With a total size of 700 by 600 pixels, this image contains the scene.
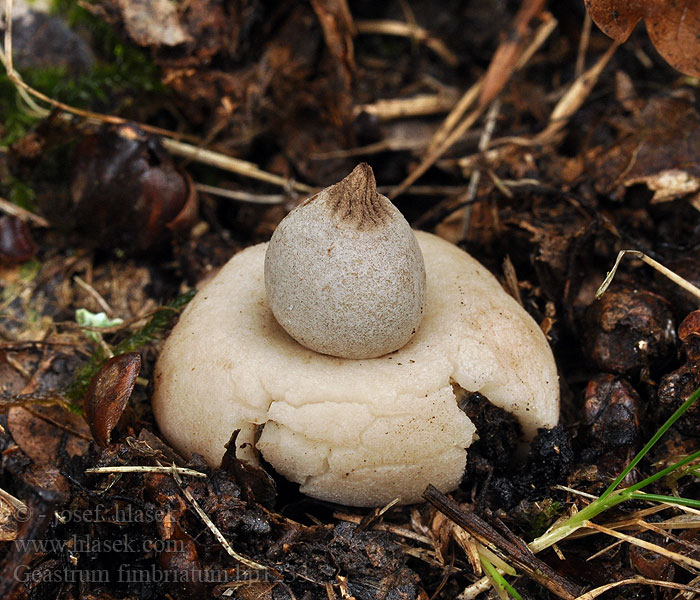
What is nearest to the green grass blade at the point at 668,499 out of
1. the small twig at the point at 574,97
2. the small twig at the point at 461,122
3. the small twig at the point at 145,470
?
the small twig at the point at 145,470

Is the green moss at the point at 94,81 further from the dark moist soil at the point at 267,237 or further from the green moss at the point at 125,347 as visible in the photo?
the green moss at the point at 125,347

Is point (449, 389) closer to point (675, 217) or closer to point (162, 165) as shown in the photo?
point (675, 217)

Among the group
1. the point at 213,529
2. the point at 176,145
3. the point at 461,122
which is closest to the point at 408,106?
the point at 461,122

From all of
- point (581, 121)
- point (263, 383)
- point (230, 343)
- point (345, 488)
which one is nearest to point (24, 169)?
point (230, 343)

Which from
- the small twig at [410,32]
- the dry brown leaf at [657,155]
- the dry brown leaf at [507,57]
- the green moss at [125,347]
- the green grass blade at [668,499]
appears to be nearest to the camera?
the green grass blade at [668,499]

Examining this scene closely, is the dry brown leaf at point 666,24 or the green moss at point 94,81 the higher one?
the dry brown leaf at point 666,24

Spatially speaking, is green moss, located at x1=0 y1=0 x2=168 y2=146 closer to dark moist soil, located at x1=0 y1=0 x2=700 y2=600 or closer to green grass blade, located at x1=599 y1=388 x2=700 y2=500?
dark moist soil, located at x1=0 y1=0 x2=700 y2=600
